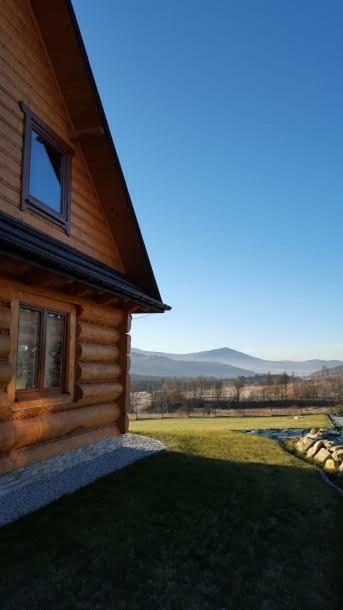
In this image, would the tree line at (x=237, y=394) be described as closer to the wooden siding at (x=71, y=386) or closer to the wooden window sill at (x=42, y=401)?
the wooden siding at (x=71, y=386)

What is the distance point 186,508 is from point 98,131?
6.51 meters

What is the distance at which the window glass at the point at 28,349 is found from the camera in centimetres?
616

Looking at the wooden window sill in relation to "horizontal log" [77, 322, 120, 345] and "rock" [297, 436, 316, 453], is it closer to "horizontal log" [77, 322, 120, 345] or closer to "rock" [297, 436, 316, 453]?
"horizontal log" [77, 322, 120, 345]

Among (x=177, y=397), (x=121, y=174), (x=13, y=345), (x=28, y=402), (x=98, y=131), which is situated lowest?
(x=177, y=397)

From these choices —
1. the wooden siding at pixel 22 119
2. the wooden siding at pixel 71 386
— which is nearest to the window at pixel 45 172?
the wooden siding at pixel 22 119

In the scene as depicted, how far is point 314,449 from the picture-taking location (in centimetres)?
1088

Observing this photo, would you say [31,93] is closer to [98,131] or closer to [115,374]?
[98,131]

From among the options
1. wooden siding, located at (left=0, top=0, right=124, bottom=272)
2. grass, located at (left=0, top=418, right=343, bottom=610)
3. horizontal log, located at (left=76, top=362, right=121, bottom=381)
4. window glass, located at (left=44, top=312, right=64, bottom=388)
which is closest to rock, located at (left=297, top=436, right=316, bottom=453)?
grass, located at (left=0, top=418, right=343, bottom=610)

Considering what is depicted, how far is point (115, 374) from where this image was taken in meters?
8.93

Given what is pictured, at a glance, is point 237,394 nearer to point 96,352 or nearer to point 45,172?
point 96,352

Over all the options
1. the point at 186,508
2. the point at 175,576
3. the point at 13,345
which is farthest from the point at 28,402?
the point at 175,576

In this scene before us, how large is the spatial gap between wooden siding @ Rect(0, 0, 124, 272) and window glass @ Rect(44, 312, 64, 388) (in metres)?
1.42

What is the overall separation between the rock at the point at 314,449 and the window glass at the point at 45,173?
27.5 ft

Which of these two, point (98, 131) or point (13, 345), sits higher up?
point (98, 131)
